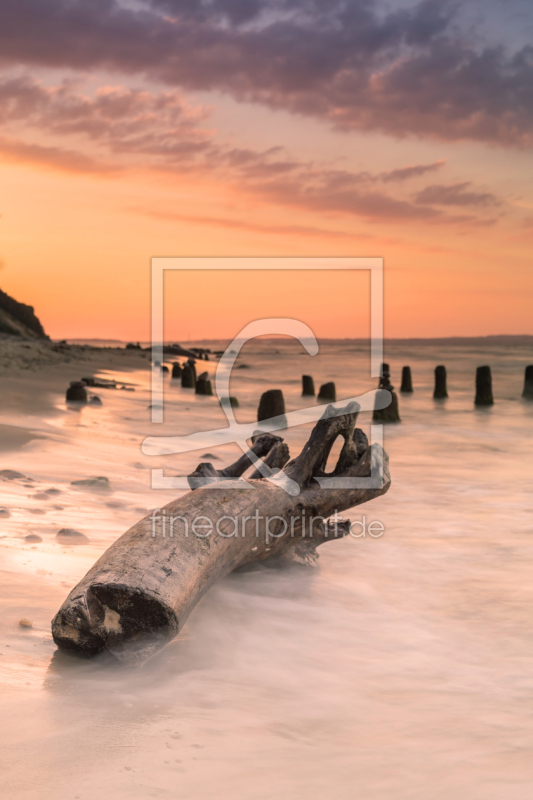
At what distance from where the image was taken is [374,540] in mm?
5746

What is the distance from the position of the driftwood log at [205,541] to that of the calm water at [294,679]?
146mm

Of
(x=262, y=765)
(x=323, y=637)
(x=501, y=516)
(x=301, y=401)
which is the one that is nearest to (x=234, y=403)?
(x=301, y=401)

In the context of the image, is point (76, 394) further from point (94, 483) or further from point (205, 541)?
point (205, 541)

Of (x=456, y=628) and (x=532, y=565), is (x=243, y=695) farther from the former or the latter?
(x=532, y=565)

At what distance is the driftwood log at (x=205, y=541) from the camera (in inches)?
112

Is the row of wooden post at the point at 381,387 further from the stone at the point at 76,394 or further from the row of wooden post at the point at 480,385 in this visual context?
the stone at the point at 76,394

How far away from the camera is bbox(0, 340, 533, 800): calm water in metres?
2.19

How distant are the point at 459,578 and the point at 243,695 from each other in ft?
8.46

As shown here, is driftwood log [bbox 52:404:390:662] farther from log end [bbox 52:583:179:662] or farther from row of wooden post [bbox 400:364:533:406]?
row of wooden post [bbox 400:364:533:406]

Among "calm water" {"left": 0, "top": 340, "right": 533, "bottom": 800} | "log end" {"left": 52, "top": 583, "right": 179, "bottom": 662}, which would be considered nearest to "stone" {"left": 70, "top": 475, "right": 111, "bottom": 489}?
"calm water" {"left": 0, "top": 340, "right": 533, "bottom": 800}

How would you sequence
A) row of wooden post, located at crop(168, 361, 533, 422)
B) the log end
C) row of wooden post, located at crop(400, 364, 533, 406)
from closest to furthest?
the log end → row of wooden post, located at crop(168, 361, 533, 422) → row of wooden post, located at crop(400, 364, 533, 406)

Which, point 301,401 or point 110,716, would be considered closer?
point 110,716

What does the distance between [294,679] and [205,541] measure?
2.60 feet

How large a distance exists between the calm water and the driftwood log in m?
0.15
